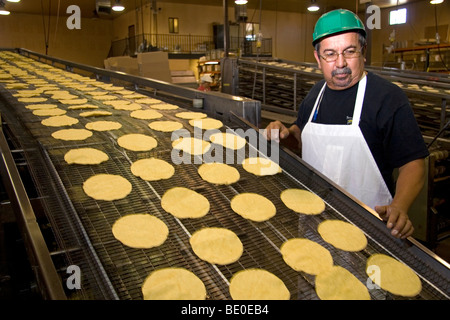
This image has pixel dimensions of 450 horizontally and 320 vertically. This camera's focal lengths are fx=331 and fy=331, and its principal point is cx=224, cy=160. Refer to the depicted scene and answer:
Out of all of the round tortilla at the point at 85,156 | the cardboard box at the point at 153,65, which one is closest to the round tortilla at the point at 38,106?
the round tortilla at the point at 85,156

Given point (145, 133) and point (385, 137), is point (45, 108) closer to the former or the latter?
point (145, 133)

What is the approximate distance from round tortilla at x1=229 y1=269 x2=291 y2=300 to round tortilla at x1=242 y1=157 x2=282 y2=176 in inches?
24.3

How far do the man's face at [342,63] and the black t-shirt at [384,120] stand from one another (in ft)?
0.25

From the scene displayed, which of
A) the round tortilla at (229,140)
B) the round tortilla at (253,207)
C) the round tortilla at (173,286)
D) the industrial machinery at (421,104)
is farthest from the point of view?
the industrial machinery at (421,104)

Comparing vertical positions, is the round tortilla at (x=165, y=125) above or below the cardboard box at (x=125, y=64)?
below

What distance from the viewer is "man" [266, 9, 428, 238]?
1.44 m

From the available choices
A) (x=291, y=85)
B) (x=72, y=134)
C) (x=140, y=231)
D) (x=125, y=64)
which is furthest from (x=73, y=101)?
(x=125, y=64)

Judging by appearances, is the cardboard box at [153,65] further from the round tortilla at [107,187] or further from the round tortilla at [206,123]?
the round tortilla at [107,187]

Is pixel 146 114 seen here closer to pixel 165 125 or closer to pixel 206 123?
pixel 165 125

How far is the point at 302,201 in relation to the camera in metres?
1.35

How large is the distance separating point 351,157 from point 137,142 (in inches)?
42.6

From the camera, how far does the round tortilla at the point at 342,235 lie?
115cm

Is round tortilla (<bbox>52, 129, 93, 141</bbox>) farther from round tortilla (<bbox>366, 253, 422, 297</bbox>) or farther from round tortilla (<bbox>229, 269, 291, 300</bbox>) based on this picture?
round tortilla (<bbox>366, 253, 422, 297</bbox>)

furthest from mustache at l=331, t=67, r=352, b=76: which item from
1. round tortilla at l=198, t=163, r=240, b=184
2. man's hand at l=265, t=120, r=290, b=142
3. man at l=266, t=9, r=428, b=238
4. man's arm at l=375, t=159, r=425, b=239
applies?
round tortilla at l=198, t=163, r=240, b=184
